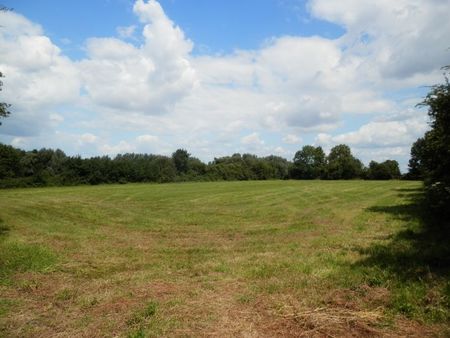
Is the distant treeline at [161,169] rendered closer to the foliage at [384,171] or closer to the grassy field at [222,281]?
the foliage at [384,171]

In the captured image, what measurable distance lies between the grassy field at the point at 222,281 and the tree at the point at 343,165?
101 metres

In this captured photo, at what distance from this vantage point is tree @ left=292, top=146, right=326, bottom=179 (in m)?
124

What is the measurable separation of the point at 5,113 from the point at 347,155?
113490 mm

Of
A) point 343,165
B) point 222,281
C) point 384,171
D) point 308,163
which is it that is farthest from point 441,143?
point 308,163

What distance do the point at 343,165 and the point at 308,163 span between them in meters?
11.9

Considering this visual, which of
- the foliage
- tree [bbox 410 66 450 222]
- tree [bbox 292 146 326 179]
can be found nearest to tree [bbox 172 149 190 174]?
tree [bbox 292 146 326 179]

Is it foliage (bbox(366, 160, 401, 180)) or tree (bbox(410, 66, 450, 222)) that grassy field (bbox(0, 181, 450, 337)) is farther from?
foliage (bbox(366, 160, 401, 180))

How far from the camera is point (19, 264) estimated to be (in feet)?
37.6

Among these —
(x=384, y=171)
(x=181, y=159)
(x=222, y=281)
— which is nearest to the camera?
(x=222, y=281)

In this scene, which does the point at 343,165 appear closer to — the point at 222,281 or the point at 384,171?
the point at 384,171

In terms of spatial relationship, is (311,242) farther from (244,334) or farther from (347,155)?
(347,155)

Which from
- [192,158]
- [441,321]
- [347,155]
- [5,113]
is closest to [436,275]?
[441,321]

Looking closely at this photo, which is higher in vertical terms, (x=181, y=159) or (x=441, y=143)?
(x=181, y=159)

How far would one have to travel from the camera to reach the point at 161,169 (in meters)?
106
